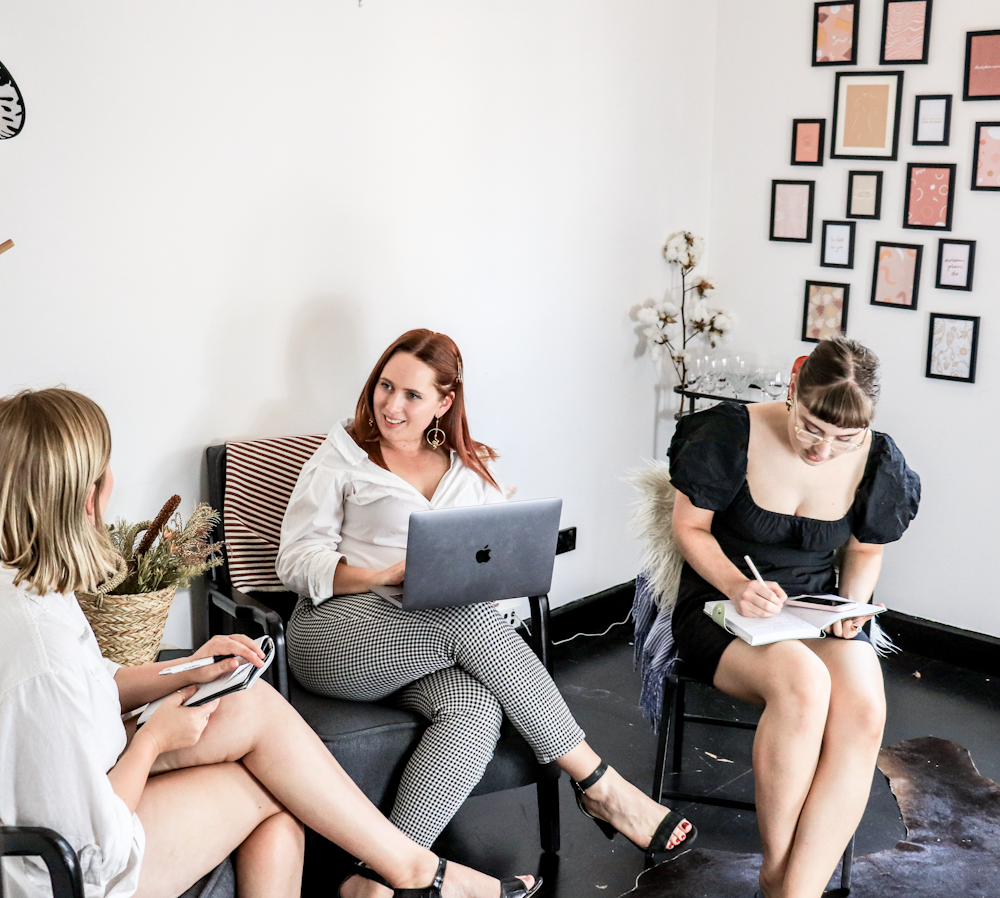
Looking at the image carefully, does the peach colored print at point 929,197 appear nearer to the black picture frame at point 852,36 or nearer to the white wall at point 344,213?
the black picture frame at point 852,36

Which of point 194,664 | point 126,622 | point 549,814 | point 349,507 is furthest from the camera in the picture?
point 349,507

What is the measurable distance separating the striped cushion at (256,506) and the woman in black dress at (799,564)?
3.00 feet

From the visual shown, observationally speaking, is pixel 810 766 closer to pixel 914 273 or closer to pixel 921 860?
pixel 921 860

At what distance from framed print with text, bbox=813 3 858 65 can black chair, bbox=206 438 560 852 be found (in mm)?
2105

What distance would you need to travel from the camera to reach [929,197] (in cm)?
318

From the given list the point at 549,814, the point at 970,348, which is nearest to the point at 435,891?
the point at 549,814

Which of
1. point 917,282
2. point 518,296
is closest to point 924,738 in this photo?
point 917,282

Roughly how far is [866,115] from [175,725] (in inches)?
110

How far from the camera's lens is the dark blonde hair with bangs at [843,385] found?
6.93 ft

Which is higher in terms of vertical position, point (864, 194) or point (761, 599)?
point (864, 194)

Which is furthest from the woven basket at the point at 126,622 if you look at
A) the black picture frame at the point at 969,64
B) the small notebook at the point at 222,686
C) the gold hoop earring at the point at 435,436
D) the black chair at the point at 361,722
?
the black picture frame at the point at 969,64

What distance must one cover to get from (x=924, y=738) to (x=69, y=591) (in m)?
2.32

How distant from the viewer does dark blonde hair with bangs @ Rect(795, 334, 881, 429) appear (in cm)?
211

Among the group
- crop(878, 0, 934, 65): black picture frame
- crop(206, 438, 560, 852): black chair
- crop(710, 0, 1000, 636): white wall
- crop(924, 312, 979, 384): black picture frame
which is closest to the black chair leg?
crop(206, 438, 560, 852): black chair
